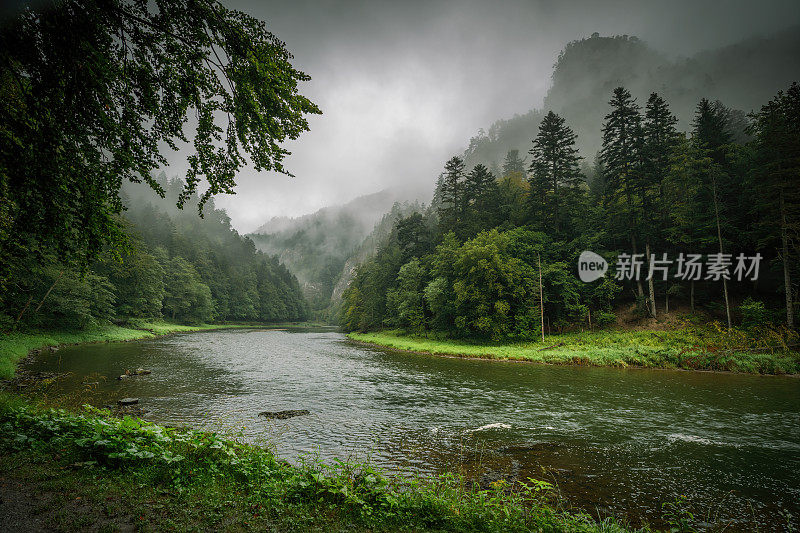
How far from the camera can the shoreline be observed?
77.7ft

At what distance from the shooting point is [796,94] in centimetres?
2916

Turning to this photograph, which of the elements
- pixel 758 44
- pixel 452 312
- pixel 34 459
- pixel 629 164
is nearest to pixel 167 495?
pixel 34 459

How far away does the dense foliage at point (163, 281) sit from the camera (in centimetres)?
2977

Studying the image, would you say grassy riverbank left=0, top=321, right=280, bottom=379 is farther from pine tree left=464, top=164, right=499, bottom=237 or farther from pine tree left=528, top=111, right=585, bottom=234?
pine tree left=528, top=111, right=585, bottom=234

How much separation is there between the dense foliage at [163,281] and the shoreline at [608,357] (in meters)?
30.1

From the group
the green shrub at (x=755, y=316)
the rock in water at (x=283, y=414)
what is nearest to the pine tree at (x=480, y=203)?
the green shrub at (x=755, y=316)

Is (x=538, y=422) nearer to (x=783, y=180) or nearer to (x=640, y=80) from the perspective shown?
(x=783, y=180)

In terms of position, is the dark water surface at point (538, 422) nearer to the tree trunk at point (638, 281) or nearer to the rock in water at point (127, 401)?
the rock in water at point (127, 401)

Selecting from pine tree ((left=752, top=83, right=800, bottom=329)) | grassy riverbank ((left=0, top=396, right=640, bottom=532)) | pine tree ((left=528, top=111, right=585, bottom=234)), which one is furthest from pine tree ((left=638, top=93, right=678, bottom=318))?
grassy riverbank ((left=0, top=396, right=640, bottom=532))

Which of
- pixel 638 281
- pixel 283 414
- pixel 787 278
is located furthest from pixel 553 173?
pixel 283 414

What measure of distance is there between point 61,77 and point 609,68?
621ft

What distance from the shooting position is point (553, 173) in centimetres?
4478

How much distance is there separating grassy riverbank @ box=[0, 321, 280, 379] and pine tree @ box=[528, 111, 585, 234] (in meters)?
51.8

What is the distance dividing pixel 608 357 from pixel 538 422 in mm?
19873
